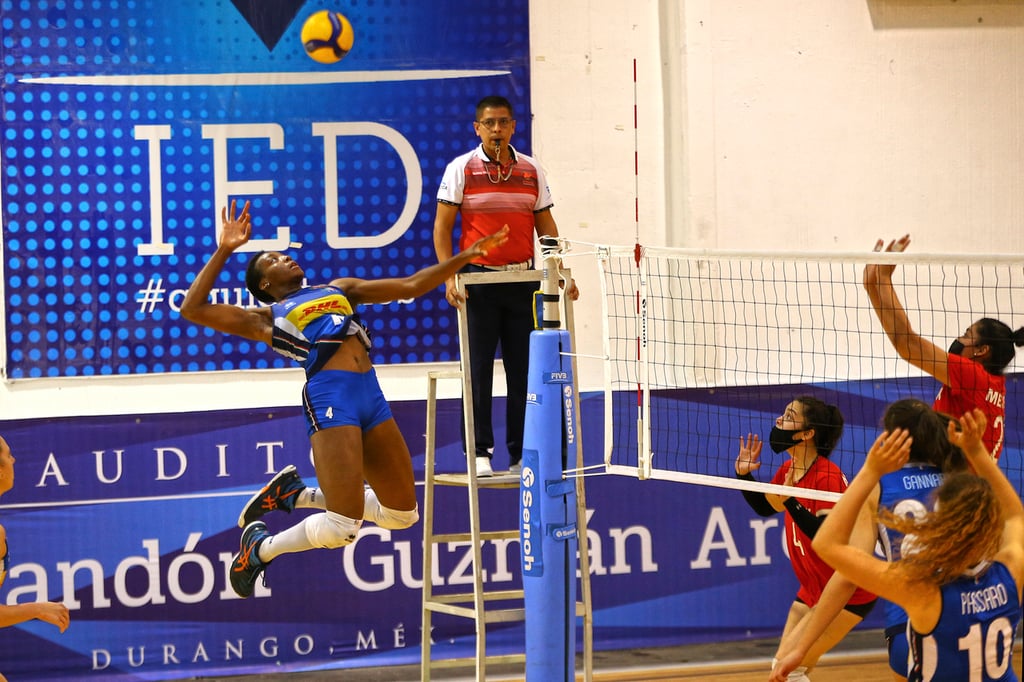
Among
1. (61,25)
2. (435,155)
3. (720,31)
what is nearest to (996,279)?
(720,31)

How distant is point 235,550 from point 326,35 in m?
3.25

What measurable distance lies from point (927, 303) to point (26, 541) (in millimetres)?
5971

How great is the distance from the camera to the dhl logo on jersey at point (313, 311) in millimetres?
5594

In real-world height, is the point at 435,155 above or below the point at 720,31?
below

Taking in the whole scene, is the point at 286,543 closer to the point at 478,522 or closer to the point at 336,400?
the point at 336,400

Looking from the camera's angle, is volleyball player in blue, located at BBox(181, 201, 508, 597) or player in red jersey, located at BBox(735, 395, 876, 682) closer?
player in red jersey, located at BBox(735, 395, 876, 682)

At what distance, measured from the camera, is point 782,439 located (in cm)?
552

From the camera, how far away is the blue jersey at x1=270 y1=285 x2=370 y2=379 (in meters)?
5.60

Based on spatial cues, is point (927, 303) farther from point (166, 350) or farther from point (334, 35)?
point (166, 350)

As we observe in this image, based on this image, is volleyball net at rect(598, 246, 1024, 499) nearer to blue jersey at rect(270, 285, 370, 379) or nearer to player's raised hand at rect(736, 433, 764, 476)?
player's raised hand at rect(736, 433, 764, 476)

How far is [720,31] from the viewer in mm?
7527

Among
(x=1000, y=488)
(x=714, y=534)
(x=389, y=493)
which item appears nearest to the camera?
(x=1000, y=488)

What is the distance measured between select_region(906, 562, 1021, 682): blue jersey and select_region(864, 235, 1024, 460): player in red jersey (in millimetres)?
2225

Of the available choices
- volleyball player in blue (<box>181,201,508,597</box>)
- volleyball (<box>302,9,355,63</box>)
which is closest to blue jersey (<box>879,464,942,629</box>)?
volleyball player in blue (<box>181,201,508,597</box>)
